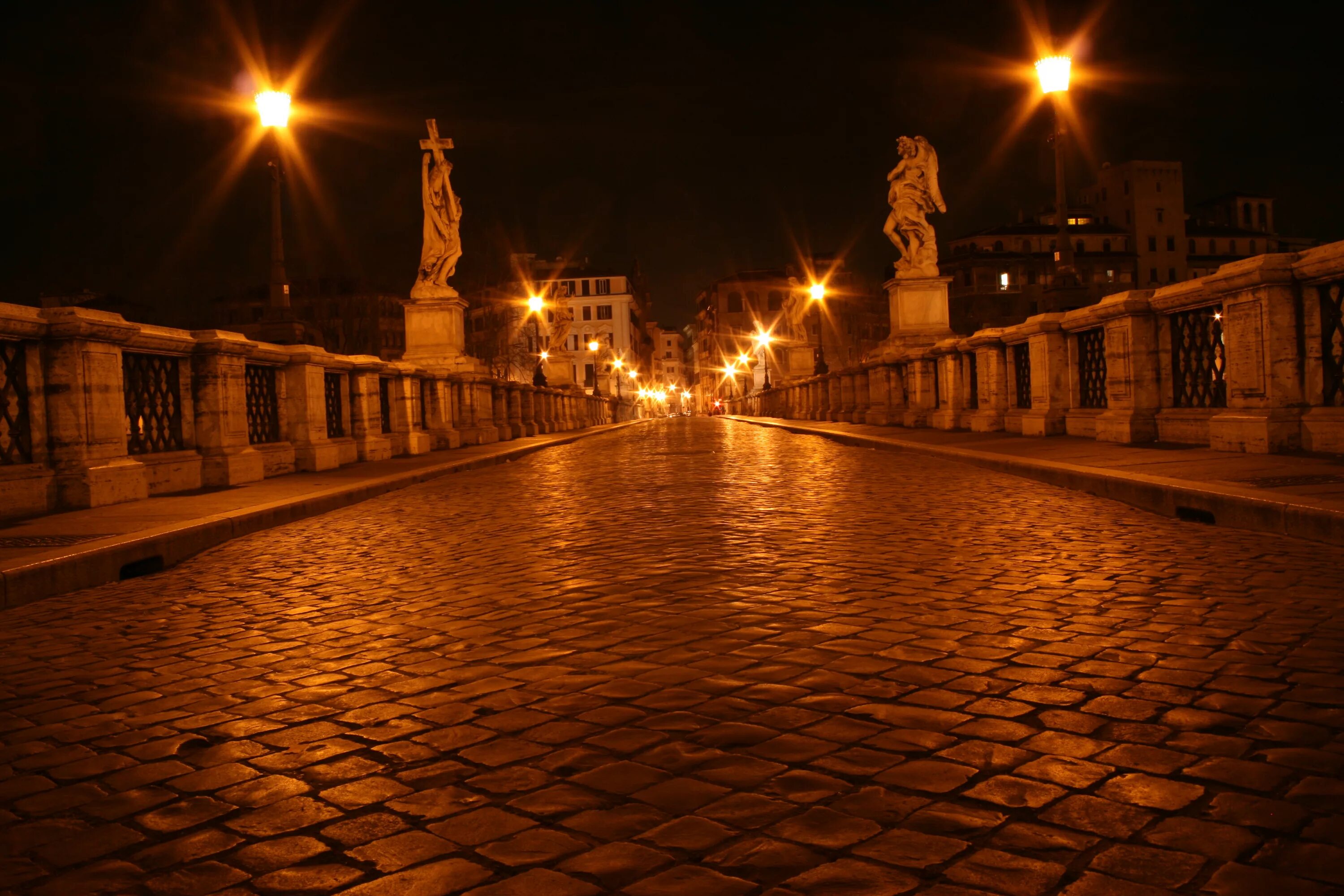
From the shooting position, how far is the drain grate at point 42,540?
23.4ft

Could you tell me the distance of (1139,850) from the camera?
252 cm

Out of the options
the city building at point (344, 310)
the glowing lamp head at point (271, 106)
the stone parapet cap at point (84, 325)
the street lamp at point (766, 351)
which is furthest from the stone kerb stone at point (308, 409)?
the city building at point (344, 310)

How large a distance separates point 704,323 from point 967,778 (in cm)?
14663

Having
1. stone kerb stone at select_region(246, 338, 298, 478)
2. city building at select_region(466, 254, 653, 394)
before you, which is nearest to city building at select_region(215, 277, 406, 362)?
city building at select_region(466, 254, 653, 394)

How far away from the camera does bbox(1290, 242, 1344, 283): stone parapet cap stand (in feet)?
31.5

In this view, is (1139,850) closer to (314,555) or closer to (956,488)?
(314,555)

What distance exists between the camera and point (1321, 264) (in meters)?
9.84

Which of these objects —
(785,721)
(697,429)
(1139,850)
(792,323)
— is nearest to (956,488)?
(785,721)

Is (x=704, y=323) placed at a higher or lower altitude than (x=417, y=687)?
higher

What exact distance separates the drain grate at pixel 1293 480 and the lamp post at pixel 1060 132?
373 inches

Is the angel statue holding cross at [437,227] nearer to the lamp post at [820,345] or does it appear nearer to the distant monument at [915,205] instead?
the distant monument at [915,205]

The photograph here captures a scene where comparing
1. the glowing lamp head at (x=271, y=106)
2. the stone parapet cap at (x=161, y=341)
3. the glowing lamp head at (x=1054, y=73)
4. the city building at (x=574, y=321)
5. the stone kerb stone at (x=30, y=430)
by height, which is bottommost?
the stone kerb stone at (x=30, y=430)

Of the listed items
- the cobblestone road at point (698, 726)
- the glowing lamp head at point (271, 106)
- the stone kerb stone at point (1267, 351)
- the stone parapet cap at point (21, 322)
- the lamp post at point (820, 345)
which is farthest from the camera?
the lamp post at point (820, 345)

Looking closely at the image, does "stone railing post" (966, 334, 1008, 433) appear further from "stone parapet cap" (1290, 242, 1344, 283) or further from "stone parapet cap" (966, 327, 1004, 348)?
"stone parapet cap" (1290, 242, 1344, 283)
